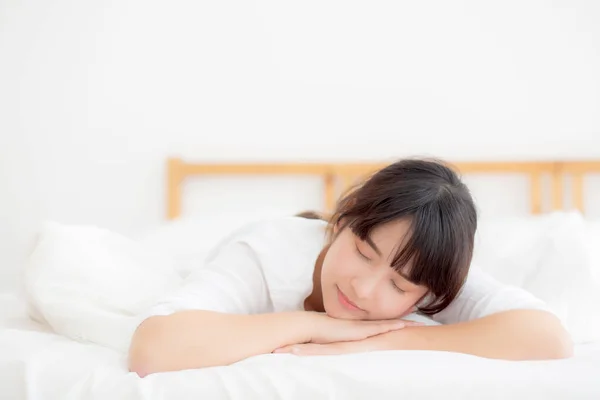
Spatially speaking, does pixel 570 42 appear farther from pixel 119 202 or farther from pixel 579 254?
pixel 119 202

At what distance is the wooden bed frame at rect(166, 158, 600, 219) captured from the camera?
2217 millimetres

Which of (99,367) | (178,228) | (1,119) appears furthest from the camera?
(1,119)

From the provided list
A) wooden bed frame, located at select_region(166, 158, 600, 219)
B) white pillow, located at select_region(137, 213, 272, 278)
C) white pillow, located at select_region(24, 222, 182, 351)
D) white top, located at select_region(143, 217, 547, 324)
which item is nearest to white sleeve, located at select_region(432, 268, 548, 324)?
white top, located at select_region(143, 217, 547, 324)

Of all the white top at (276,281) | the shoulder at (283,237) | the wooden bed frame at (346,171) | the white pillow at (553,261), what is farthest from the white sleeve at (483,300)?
the wooden bed frame at (346,171)

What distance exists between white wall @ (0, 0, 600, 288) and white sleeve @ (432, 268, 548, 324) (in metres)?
1.19

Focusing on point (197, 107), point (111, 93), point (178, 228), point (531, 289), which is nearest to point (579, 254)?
point (531, 289)

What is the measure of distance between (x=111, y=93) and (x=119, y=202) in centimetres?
35

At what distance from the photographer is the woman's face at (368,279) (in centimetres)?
94

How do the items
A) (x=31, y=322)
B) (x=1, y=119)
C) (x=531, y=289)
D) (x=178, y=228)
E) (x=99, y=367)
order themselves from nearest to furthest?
(x=99, y=367) < (x=31, y=322) < (x=531, y=289) < (x=178, y=228) < (x=1, y=119)

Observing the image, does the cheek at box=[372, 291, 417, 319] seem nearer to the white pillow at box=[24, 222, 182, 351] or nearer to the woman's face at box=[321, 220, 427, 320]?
the woman's face at box=[321, 220, 427, 320]

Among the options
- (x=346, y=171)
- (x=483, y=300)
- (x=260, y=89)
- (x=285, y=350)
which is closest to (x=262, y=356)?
(x=285, y=350)

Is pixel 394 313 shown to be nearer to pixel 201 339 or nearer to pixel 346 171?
pixel 201 339

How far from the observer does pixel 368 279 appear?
37.1 inches

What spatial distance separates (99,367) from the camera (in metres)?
0.81
